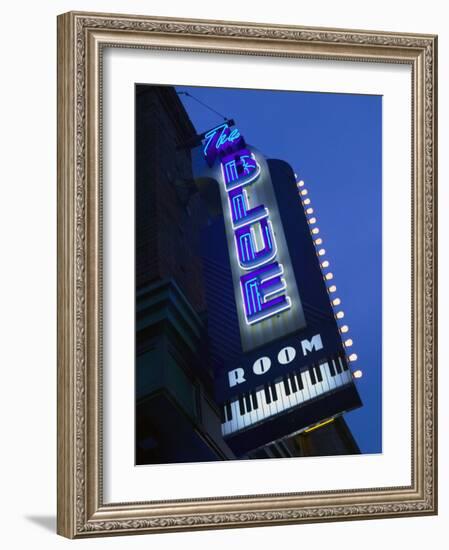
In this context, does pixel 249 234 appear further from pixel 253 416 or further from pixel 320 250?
pixel 253 416

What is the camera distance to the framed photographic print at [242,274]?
5297mm

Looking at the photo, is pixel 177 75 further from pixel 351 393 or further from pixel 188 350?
pixel 351 393

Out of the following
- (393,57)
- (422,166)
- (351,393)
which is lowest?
(351,393)

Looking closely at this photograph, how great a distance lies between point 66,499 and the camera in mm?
5281

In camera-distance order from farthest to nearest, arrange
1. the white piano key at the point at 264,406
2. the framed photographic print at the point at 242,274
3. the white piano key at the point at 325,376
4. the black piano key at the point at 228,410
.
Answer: the white piano key at the point at 325,376, the white piano key at the point at 264,406, the black piano key at the point at 228,410, the framed photographic print at the point at 242,274

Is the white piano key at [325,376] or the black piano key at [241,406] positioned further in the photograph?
the white piano key at [325,376]

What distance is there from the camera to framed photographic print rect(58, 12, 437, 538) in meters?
5.30

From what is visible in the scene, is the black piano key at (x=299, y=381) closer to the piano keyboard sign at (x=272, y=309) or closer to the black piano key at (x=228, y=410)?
the piano keyboard sign at (x=272, y=309)

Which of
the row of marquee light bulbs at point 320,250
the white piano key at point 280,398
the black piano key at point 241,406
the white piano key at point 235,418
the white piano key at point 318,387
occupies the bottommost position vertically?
the white piano key at point 235,418

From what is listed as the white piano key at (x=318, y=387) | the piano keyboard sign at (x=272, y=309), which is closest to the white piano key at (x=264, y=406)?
the piano keyboard sign at (x=272, y=309)

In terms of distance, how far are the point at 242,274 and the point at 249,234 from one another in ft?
0.61

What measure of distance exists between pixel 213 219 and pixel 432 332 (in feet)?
3.73

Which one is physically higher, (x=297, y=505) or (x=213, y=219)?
(x=213, y=219)

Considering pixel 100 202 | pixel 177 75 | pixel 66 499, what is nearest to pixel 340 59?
pixel 177 75
